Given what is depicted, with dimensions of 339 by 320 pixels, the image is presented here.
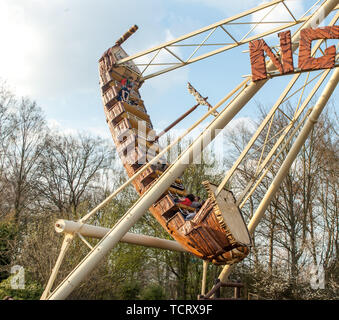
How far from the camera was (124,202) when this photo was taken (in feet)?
72.3

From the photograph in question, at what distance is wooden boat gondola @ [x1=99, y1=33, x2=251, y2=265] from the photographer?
25.2 feet

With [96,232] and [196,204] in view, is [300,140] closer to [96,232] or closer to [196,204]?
[196,204]

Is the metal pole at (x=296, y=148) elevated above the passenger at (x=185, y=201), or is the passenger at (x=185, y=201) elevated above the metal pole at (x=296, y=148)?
the metal pole at (x=296, y=148)

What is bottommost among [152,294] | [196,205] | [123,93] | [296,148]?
[152,294]

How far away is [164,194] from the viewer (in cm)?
879

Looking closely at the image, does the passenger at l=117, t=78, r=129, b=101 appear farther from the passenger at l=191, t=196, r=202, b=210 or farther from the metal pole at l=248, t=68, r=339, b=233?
the metal pole at l=248, t=68, r=339, b=233

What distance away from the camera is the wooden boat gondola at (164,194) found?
25.2 ft

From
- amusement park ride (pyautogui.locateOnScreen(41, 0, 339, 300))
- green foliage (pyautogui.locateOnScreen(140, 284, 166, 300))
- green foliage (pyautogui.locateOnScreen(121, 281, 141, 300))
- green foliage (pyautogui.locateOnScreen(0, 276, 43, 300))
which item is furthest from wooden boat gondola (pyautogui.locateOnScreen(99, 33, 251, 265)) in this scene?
green foliage (pyautogui.locateOnScreen(140, 284, 166, 300))

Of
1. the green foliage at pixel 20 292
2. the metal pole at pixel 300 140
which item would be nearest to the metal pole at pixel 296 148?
the metal pole at pixel 300 140

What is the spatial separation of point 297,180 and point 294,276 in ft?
18.6

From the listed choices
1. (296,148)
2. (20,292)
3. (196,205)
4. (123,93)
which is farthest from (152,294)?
(296,148)

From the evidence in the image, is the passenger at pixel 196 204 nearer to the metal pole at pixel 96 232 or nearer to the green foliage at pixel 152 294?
the metal pole at pixel 96 232
